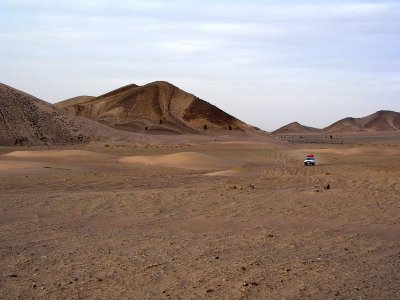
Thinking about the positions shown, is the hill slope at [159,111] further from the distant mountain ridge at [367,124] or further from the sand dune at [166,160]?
the distant mountain ridge at [367,124]

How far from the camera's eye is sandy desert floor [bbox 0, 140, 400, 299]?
22.4 feet

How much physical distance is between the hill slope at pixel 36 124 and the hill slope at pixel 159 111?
86.6ft

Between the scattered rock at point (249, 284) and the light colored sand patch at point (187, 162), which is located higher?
the scattered rock at point (249, 284)

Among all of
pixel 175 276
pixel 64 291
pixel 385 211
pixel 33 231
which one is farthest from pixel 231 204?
pixel 64 291

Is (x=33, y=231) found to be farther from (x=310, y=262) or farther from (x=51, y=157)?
(x=51, y=157)

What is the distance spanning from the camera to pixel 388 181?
778 inches

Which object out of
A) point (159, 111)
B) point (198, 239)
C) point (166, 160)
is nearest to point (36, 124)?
point (166, 160)

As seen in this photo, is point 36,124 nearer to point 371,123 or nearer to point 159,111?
point 159,111

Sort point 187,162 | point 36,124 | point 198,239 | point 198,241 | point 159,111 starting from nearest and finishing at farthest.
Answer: point 198,241
point 198,239
point 187,162
point 36,124
point 159,111

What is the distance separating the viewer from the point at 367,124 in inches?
7377

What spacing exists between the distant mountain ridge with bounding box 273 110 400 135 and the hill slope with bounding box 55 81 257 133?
257ft

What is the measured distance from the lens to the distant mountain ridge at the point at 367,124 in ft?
585

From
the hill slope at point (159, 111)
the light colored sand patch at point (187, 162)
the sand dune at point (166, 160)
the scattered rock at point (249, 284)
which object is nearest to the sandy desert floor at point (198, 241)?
the scattered rock at point (249, 284)

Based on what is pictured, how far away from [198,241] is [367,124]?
610ft
